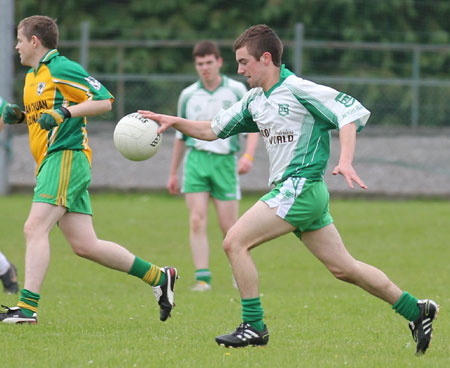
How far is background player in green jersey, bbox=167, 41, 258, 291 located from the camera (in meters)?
9.43

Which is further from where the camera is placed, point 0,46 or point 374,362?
point 0,46

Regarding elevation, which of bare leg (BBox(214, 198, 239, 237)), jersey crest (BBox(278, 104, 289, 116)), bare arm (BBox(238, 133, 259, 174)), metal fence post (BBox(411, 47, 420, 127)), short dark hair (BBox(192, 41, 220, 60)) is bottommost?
metal fence post (BBox(411, 47, 420, 127))

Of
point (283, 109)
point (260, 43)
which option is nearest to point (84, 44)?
point (260, 43)

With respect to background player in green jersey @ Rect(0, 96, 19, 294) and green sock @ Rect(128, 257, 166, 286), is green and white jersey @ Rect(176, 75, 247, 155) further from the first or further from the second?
green sock @ Rect(128, 257, 166, 286)

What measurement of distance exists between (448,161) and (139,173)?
6.32 meters

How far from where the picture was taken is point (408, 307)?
582 cm

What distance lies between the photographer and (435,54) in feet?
63.3

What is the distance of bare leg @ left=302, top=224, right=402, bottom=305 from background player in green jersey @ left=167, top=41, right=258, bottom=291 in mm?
3614

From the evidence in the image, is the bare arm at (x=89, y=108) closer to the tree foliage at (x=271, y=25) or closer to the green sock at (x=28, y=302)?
the green sock at (x=28, y=302)

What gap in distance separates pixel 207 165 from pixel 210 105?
2.07 feet

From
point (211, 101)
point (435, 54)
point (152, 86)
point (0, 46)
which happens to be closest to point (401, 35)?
point (435, 54)

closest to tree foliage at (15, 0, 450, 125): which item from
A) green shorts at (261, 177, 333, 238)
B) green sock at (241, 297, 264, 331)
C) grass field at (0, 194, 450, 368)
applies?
grass field at (0, 194, 450, 368)

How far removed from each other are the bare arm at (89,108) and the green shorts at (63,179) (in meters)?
0.37

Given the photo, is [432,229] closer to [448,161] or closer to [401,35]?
[448,161]
